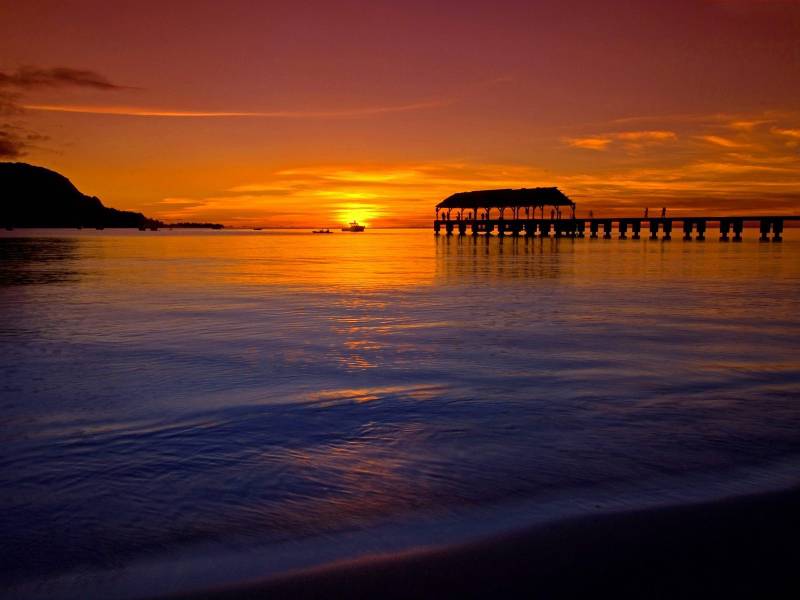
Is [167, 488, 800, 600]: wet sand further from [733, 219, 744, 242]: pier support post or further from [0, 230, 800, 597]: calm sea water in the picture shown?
[733, 219, 744, 242]: pier support post

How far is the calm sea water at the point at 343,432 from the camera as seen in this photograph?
3.74 meters

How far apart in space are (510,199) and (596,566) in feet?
289

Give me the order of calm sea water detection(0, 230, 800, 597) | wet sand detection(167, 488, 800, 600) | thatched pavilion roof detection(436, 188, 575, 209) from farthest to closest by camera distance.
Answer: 1. thatched pavilion roof detection(436, 188, 575, 209)
2. calm sea water detection(0, 230, 800, 597)
3. wet sand detection(167, 488, 800, 600)

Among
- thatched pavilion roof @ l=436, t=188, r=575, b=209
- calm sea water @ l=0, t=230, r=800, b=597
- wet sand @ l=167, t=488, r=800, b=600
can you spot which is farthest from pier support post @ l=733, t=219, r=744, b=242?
wet sand @ l=167, t=488, r=800, b=600

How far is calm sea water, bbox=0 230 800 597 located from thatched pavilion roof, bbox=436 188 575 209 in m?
72.1

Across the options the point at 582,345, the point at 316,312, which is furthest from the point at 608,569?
the point at 316,312

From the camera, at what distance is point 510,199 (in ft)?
290

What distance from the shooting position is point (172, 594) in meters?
3.07

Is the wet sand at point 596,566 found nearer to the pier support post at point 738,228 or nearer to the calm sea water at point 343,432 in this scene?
the calm sea water at point 343,432

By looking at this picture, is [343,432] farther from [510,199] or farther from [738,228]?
[738,228]

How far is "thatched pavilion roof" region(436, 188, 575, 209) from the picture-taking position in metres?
84.0

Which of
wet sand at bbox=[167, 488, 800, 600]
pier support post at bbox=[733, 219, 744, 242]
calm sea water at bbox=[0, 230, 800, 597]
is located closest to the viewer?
wet sand at bbox=[167, 488, 800, 600]

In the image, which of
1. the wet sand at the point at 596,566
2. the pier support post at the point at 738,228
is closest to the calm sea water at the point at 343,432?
the wet sand at the point at 596,566

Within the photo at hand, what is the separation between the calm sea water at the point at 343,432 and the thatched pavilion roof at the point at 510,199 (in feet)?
237
